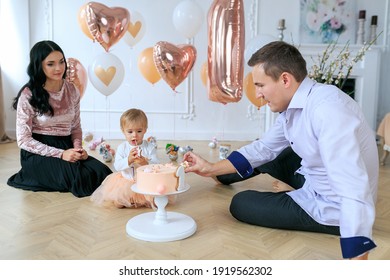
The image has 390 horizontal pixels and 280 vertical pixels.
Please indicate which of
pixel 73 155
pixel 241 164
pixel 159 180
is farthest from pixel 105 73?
pixel 159 180

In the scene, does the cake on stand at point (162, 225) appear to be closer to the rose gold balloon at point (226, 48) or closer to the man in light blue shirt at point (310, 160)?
the man in light blue shirt at point (310, 160)

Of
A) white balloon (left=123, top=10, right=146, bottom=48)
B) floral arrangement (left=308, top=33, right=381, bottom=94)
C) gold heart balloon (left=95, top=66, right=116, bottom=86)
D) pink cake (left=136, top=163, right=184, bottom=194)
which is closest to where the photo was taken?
pink cake (left=136, top=163, right=184, bottom=194)

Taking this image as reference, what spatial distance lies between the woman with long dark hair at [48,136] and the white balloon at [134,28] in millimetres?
1543

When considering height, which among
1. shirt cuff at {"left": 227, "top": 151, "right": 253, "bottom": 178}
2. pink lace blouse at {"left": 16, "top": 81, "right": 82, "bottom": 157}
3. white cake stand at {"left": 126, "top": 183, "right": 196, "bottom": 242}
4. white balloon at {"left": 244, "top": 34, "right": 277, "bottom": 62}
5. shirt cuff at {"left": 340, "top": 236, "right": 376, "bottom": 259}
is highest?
white balloon at {"left": 244, "top": 34, "right": 277, "bottom": 62}

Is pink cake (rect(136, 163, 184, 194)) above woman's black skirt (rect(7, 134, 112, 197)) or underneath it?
above

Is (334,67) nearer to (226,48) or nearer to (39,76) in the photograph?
(226,48)

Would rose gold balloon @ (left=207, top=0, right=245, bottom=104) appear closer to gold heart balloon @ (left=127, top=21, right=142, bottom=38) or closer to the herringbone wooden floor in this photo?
gold heart balloon @ (left=127, top=21, right=142, bottom=38)

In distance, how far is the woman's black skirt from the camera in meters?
2.64

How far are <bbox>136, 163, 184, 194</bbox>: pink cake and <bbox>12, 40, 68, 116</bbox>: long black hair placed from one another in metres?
1.09

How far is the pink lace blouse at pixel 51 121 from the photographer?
2.67m

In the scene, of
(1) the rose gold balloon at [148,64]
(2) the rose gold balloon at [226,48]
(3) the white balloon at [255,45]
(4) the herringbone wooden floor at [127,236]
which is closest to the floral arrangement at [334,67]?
(3) the white balloon at [255,45]

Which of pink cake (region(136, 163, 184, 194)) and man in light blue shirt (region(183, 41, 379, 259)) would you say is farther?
pink cake (region(136, 163, 184, 194))

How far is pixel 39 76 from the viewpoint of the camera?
2.69 meters

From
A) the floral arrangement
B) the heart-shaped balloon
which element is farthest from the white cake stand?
the heart-shaped balloon
